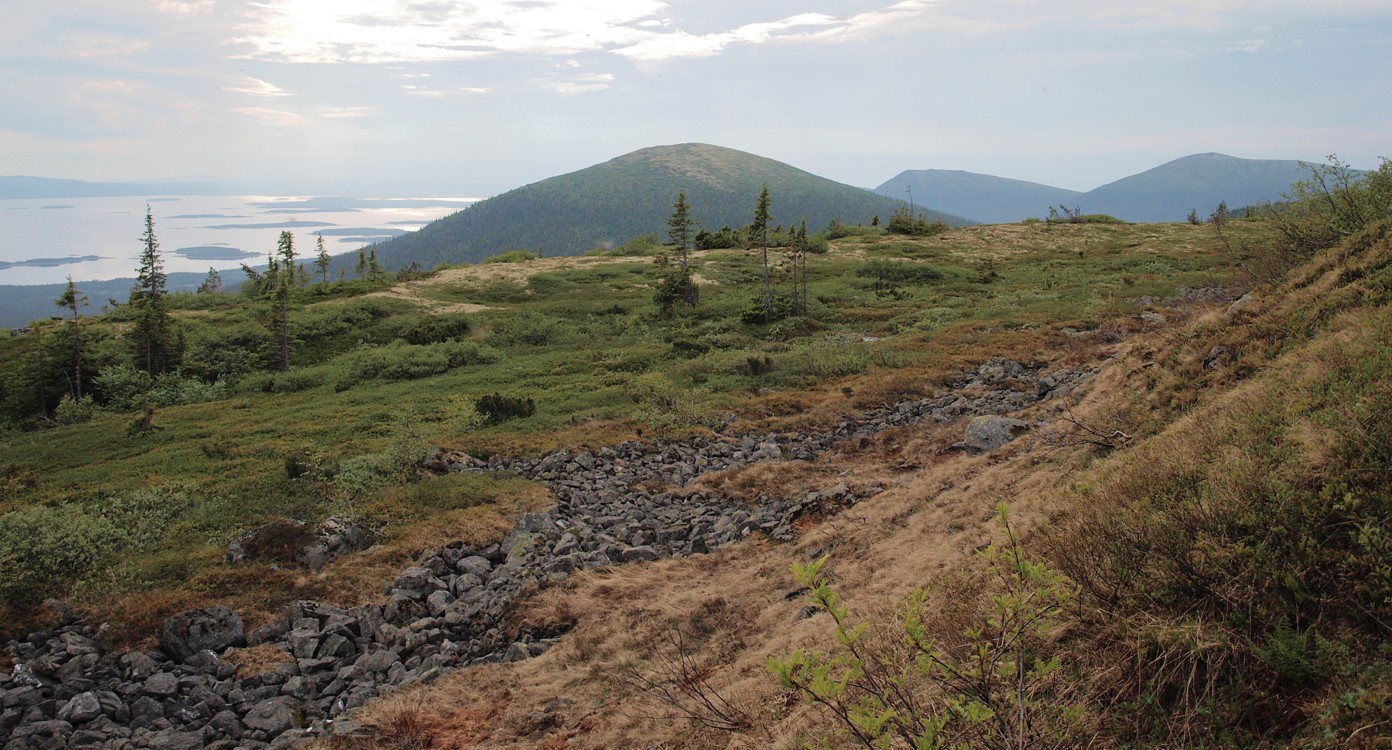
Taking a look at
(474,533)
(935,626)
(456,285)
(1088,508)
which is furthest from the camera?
(456,285)

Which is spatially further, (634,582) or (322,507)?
(322,507)

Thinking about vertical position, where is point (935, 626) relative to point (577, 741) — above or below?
above

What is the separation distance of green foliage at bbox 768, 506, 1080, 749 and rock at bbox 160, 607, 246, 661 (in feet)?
34.1

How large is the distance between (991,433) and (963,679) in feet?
42.4

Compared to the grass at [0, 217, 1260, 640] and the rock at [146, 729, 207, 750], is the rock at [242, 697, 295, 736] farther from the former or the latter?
the grass at [0, 217, 1260, 640]

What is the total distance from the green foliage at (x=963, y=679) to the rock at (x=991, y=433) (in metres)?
9.73

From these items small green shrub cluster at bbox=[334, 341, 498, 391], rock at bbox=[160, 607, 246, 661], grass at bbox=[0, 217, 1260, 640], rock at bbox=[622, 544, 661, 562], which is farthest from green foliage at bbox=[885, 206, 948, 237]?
rock at bbox=[160, 607, 246, 661]

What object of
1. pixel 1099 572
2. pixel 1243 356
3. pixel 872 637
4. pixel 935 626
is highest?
pixel 1243 356

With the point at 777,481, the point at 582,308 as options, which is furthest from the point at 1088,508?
the point at 582,308

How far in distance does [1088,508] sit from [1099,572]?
169cm

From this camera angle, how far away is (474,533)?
15109 mm

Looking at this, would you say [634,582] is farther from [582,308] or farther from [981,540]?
[582,308]

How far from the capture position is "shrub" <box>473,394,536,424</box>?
2616cm

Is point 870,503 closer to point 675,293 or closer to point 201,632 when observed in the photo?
point 201,632
